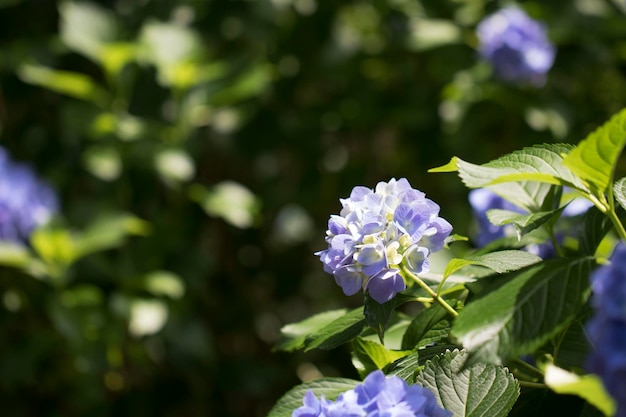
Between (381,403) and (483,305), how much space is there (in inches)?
4.1

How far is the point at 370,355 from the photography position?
81cm

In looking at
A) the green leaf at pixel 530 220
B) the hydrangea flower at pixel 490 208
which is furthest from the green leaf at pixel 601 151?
the hydrangea flower at pixel 490 208

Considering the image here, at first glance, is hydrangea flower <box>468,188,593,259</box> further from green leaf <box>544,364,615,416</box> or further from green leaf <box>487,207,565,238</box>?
green leaf <box>544,364,615,416</box>

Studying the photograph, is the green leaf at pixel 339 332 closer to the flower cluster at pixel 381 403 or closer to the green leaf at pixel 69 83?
the flower cluster at pixel 381 403

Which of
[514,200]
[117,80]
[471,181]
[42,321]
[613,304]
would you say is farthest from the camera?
[42,321]

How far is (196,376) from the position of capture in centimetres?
250

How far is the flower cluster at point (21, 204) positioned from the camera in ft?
6.88

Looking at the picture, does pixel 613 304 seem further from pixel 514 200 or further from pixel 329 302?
pixel 329 302

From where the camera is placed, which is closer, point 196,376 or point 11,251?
point 11,251

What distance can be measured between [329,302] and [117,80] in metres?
1.00

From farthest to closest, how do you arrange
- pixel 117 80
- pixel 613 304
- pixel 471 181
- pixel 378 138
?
pixel 378 138 < pixel 117 80 < pixel 471 181 < pixel 613 304

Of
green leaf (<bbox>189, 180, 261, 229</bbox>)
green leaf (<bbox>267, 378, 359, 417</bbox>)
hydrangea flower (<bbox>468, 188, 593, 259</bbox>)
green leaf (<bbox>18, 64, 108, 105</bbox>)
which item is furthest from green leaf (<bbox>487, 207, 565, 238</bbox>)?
green leaf (<bbox>18, 64, 108, 105</bbox>)

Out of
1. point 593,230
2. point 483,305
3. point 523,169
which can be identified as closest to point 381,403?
point 483,305

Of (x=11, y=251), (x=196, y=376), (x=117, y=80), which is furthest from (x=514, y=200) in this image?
(x=196, y=376)
